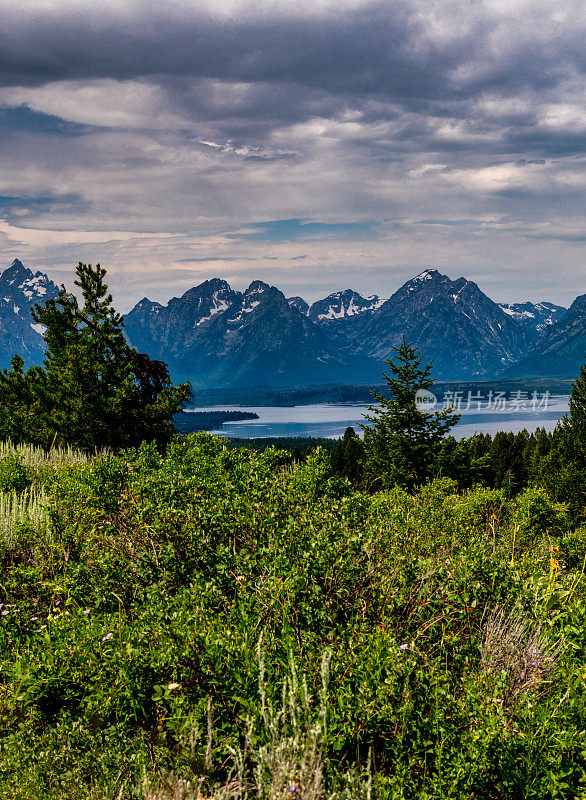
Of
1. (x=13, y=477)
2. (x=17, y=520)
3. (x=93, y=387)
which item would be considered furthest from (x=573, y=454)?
(x=17, y=520)

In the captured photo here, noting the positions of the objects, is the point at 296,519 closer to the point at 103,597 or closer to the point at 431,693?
the point at 103,597

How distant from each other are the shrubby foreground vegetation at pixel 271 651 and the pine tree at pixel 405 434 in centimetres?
1900

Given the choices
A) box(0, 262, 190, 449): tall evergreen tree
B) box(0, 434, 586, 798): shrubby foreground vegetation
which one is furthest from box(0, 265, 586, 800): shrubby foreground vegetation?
box(0, 262, 190, 449): tall evergreen tree

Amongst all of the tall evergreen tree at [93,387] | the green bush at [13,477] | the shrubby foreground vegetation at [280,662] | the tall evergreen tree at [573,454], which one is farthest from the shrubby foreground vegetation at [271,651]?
the tall evergreen tree at [573,454]

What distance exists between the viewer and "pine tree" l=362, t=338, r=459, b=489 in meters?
26.1

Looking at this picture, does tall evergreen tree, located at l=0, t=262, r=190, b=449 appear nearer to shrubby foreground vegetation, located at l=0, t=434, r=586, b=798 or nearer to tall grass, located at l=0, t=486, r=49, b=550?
tall grass, located at l=0, t=486, r=49, b=550

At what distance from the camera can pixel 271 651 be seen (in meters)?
3.86

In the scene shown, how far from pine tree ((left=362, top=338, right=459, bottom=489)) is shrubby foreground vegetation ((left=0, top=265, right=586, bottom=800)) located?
62.3 ft

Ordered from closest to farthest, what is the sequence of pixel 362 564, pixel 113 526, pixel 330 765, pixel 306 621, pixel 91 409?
pixel 330 765, pixel 306 621, pixel 362 564, pixel 113 526, pixel 91 409

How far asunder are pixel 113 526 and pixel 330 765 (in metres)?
3.58

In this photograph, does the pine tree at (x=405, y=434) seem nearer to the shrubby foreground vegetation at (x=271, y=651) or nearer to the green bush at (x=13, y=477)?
the green bush at (x=13, y=477)

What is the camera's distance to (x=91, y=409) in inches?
826

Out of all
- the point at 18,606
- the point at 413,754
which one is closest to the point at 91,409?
the point at 18,606

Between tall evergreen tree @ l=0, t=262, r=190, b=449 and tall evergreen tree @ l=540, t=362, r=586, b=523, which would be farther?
tall evergreen tree @ l=540, t=362, r=586, b=523
